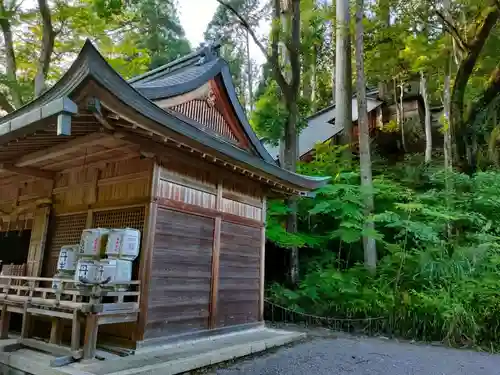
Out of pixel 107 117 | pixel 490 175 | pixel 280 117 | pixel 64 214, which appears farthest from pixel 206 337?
pixel 490 175

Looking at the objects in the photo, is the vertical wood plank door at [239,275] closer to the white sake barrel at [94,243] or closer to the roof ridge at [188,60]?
the white sake barrel at [94,243]

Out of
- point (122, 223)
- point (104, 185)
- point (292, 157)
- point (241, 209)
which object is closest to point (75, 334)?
point (122, 223)

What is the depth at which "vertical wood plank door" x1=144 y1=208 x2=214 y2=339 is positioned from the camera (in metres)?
5.79

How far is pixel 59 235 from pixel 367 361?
19.5ft

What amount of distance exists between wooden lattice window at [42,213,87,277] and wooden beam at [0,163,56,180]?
86 cm

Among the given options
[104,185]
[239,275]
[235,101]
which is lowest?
[239,275]

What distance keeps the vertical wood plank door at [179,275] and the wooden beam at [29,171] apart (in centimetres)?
304

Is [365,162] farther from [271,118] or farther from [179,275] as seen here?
[179,275]

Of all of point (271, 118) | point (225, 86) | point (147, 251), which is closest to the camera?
point (147, 251)

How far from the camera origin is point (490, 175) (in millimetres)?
12023

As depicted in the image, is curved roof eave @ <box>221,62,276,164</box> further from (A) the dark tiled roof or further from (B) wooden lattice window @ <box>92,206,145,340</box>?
(B) wooden lattice window @ <box>92,206,145,340</box>

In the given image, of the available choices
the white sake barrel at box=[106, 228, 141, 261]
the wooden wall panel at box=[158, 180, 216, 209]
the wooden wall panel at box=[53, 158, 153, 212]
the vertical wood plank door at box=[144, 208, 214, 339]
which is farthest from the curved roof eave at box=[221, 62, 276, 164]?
the white sake barrel at box=[106, 228, 141, 261]

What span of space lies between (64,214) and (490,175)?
1229 centimetres

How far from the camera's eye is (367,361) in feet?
20.3
